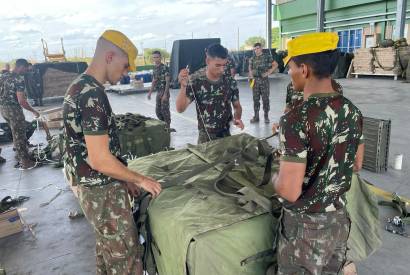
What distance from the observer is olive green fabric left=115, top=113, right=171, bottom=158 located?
4316mm

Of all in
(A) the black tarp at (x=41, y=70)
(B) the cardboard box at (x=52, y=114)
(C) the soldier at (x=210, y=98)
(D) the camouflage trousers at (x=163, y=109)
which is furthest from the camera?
(A) the black tarp at (x=41, y=70)

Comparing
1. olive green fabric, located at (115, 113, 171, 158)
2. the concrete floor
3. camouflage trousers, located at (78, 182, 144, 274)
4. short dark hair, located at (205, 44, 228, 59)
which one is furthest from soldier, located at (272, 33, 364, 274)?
olive green fabric, located at (115, 113, 171, 158)

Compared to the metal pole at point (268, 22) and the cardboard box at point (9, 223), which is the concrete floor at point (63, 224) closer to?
the cardboard box at point (9, 223)

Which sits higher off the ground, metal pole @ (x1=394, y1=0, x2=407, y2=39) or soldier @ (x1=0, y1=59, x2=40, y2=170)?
metal pole @ (x1=394, y1=0, x2=407, y2=39)

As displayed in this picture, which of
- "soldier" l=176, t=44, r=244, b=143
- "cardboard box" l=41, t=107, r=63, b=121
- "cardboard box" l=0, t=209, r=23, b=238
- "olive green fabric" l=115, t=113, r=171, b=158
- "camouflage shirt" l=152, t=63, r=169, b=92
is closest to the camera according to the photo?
"soldier" l=176, t=44, r=244, b=143

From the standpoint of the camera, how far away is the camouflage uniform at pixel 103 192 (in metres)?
1.94

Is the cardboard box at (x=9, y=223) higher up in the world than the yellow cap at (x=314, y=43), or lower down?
lower down

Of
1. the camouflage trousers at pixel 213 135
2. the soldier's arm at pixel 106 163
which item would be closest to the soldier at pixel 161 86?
the camouflage trousers at pixel 213 135

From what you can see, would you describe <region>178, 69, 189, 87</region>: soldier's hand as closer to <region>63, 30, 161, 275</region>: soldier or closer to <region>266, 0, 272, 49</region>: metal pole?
<region>63, 30, 161, 275</region>: soldier

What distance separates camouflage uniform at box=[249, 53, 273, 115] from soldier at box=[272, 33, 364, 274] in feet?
22.0

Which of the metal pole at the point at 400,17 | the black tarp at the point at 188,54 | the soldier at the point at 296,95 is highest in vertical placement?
the metal pole at the point at 400,17

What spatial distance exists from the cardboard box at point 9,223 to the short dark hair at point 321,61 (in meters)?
3.59

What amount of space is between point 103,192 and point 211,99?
1823 mm

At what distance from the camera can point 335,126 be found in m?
1.49
